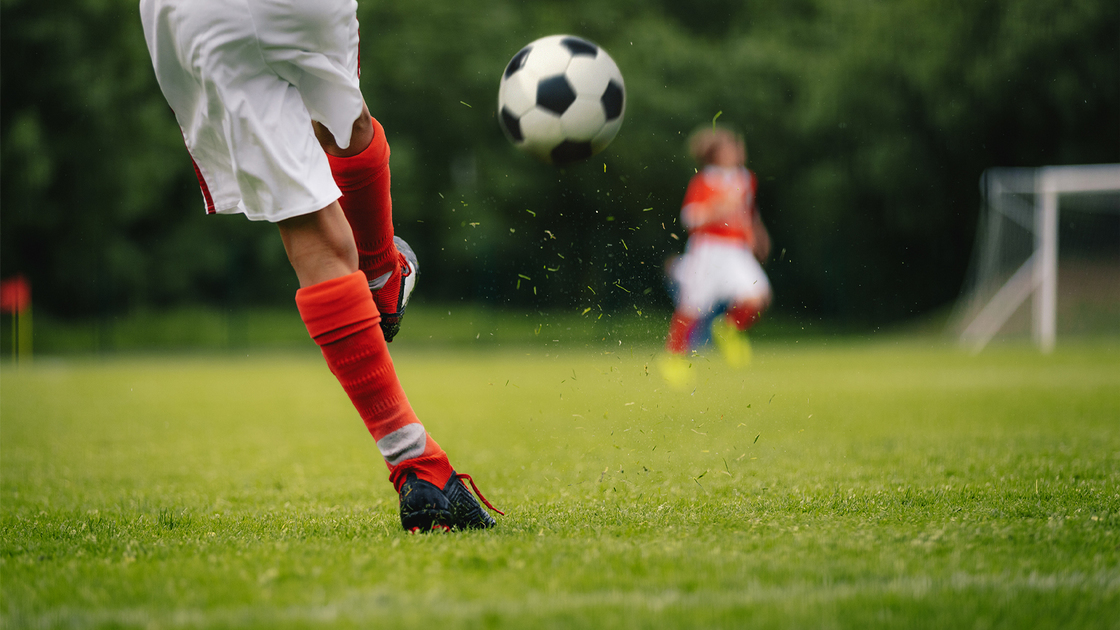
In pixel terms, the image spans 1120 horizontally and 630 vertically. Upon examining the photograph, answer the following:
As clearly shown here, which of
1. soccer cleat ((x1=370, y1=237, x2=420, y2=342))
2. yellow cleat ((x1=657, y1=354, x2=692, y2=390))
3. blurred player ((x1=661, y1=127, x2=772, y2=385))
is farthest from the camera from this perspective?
blurred player ((x1=661, y1=127, x2=772, y2=385))

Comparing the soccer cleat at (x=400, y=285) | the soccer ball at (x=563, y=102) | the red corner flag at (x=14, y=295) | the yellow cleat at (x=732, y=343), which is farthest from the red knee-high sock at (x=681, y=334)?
the red corner flag at (x=14, y=295)

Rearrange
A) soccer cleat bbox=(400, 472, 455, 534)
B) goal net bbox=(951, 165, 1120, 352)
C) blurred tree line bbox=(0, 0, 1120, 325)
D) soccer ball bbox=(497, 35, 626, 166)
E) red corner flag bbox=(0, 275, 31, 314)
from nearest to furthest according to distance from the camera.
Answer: soccer cleat bbox=(400, 472, 455, 534) → soccer ball bbox=(497, 35, 626, 166) → goal net bbox=(951, 165, 1120, 352) → red corner flag bbox=(0, 275, 31, 314) → blurred tree line bbox=(0, 0, 1120, 325)

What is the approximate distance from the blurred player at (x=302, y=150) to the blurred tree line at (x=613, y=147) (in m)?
12.0

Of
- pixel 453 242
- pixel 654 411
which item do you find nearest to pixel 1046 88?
pixel 453 242

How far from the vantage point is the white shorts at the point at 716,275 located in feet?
27.8

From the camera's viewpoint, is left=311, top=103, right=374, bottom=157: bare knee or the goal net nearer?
left=311, top=103, right=374, bottom=157: bare knee

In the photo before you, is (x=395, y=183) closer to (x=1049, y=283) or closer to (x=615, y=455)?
(x=1049, y=283)

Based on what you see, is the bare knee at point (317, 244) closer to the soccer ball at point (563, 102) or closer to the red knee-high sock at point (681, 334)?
the soccer ball at point (563, 102)

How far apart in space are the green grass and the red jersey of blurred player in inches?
81.2

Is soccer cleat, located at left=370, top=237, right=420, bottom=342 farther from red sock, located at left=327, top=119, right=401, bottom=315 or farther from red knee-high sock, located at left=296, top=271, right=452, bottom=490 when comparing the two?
red knee-high sock, located at left=296, top=271, right=452, bottom=490

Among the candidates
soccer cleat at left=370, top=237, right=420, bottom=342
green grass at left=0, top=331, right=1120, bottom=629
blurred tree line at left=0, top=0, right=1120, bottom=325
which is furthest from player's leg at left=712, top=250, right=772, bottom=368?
soccer cleat at left=370, top=237, right=420, bottom=342

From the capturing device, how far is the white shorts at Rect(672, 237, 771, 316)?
848 centimetres

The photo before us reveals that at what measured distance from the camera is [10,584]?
182 centimetres

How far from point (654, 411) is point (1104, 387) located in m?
3.24
